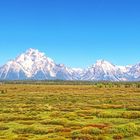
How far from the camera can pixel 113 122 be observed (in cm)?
5144

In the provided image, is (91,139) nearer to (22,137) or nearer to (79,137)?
(79,137)

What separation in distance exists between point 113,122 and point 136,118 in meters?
6.25

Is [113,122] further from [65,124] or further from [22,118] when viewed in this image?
[22,118]

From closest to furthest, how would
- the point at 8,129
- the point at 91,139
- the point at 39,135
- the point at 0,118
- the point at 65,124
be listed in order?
the point at 91,139 → the point at 39,135 → the point at 8,129 → the point at 65,124 → the point at 0,118

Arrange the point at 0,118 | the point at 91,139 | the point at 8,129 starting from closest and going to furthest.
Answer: the point at 91,139
the point at 8,129
the point at 0,118

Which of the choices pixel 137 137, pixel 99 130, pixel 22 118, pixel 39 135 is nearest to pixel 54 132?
pixel 39 135

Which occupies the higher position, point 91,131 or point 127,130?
point 127,130

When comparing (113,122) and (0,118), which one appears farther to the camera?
(0,118)

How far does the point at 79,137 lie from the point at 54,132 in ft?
17.7

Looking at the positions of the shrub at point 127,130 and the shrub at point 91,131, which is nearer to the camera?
the shrub at point 127,130

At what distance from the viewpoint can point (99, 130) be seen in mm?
41562

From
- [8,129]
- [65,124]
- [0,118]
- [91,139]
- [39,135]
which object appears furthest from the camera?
[0,118]

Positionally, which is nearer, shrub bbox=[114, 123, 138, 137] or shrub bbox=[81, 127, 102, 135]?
shrub bbox=[114, 123, 138, 137]

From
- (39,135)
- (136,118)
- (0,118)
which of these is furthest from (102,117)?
(39,135)
